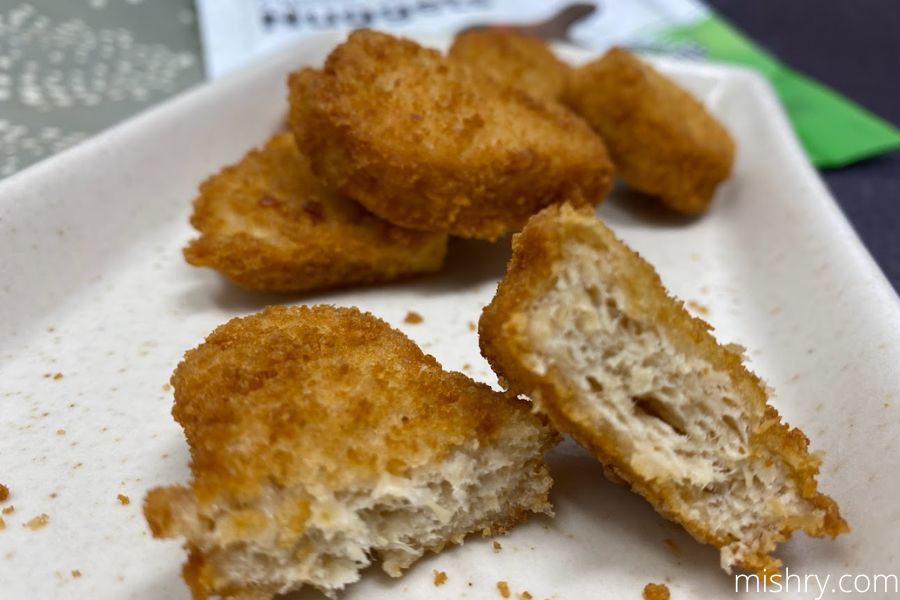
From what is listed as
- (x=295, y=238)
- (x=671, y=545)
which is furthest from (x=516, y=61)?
(x=671, y=545)

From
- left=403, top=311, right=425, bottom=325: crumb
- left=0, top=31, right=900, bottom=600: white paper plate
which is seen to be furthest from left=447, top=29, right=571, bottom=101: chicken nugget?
left=403, top=311, right=425, bottom=325: crumb

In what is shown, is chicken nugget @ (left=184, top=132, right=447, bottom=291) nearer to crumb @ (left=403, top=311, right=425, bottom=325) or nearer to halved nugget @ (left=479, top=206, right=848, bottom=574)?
crumb @ (left=403, top=311, right=425, bottom=325)

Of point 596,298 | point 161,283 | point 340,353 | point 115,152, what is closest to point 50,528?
point 340,353

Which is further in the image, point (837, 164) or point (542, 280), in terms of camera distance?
point (837, 164)

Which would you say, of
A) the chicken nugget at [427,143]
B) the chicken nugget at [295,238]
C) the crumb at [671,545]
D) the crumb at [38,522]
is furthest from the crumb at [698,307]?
the crumb at [38,522]

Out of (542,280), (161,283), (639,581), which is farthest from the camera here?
(161,283)

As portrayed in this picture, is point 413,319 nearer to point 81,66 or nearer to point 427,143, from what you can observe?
point 427,143

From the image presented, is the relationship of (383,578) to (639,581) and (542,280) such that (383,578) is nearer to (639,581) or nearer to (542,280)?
(639,581)
